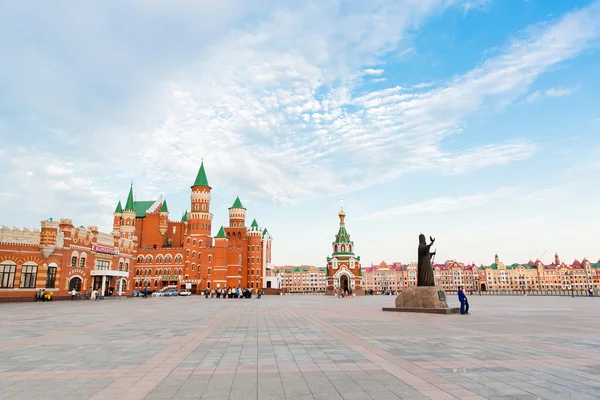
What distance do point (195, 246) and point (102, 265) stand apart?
41.4 meters

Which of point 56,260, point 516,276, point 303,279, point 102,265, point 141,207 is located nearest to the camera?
point 56,260

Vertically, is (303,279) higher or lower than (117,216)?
lower

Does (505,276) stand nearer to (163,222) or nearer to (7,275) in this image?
(163,222)

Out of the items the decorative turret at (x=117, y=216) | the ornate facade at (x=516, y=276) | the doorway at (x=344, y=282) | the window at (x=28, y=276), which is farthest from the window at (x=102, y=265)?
the ornate facade at (x=516, y=276)

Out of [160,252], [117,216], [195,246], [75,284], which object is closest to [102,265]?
[75,284]

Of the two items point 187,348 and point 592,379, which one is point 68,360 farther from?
point 592,379

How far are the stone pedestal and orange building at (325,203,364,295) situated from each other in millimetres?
56727

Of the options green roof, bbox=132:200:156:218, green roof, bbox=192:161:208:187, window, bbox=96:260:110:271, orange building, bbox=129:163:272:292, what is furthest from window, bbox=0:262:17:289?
green roof, bbox=132:200:156:218

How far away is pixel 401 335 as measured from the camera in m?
13.0

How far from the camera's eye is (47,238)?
1692 inches

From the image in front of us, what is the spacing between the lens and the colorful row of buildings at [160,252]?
157 feet

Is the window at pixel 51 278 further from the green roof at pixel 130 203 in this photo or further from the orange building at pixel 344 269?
the green roof at pixel 130 203

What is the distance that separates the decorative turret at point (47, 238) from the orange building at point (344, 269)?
166 ft

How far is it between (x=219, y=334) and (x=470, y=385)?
9388 mm
